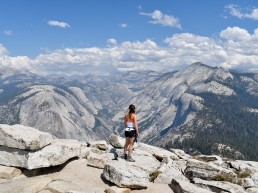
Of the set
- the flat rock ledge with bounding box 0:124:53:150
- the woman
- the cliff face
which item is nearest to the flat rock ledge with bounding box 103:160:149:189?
the cliff face

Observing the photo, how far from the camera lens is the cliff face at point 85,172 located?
88.9 feet

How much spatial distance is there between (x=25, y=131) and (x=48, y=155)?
420 centimetres

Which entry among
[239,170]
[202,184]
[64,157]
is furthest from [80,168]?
[239,170]

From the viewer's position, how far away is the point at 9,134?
102 feet

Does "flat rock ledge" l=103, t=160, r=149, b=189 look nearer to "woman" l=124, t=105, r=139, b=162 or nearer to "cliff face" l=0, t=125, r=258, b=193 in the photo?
"cliff face" l=0, t=125, r=258, b=193

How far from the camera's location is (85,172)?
101 feet

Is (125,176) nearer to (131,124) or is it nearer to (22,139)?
(131,124)

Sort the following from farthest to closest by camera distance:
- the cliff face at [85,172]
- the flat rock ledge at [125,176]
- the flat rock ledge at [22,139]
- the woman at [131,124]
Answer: the woman at [131,124] < the flat rock ledge at [22,139] < the cliff face at [85,172] < the flat rock ledge at [125,176]

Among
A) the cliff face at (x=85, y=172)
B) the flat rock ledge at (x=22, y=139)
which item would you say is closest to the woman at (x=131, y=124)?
the cliff face at (x=85, y=172)

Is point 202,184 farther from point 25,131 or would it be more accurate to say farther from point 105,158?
point 25,131

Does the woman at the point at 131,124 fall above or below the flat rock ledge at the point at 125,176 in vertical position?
above

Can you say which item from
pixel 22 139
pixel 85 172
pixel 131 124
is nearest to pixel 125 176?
pixel 85 172

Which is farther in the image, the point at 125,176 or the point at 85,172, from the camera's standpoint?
the point at 85,172

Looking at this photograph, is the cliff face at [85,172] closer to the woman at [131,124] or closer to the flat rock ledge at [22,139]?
the flat rock ledge at [22,139]
